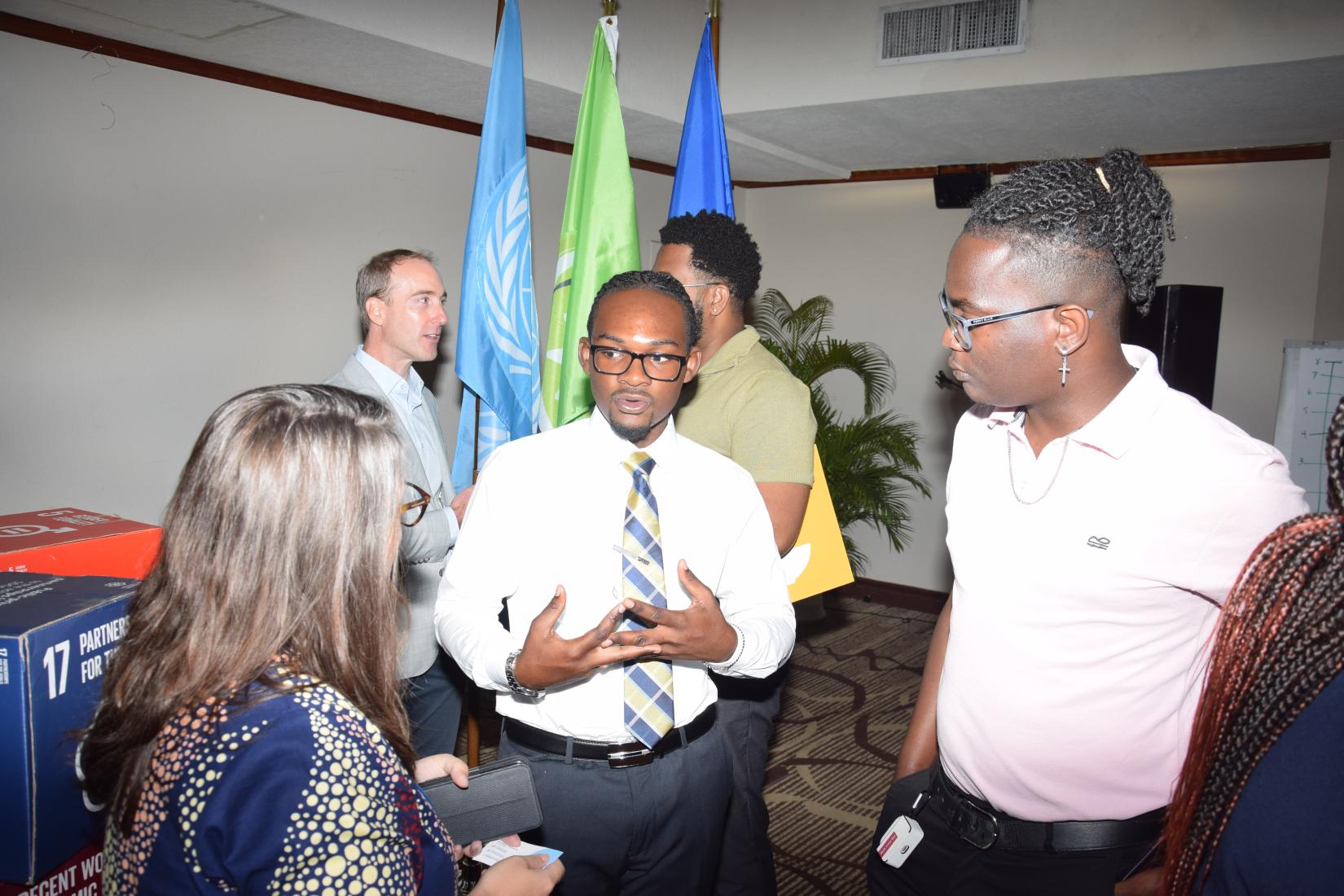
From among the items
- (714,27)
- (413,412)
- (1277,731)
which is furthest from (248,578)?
(714,27)

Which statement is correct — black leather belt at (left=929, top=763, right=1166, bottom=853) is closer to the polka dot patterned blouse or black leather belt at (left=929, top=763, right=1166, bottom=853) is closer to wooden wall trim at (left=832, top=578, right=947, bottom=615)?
the polka dot patterned blouse

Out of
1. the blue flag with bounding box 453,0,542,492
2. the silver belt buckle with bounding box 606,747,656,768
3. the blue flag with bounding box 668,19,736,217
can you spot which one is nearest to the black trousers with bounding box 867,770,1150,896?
the silver belt buckle with bounding box 606,747,656,768

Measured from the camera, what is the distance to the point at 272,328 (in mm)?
3920

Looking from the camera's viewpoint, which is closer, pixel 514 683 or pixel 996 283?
pixel 996 283

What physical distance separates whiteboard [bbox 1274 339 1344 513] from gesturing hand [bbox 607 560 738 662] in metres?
→ 3.25

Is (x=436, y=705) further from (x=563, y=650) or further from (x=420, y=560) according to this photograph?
(x=563, y=650)

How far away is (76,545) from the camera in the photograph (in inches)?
59.3

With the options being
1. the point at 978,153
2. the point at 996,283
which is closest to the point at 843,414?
the point at 978,153

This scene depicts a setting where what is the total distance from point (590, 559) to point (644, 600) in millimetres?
151

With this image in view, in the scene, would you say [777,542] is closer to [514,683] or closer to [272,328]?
[514,683]

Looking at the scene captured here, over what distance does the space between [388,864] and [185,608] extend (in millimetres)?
372

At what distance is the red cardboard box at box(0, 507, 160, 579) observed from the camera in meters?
1.46

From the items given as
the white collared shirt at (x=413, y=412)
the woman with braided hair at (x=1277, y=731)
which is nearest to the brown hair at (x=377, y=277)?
the white collared shirt at (x=413, y=412)

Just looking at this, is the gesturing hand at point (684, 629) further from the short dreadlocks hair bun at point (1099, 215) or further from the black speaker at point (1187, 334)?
the black speaker at point (1187, 334)
